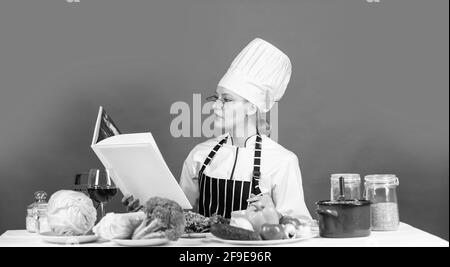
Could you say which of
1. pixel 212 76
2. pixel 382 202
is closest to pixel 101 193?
pixel 382 202

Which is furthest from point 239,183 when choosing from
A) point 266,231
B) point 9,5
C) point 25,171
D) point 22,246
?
point 9,5

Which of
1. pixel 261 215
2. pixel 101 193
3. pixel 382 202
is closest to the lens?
pixel 261 215

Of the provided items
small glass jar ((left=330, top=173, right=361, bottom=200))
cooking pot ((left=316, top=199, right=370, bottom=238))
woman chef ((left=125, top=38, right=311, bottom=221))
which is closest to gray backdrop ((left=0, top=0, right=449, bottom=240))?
woman chef ((left=125, top=38, right=311, bottom=221))

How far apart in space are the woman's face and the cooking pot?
3.42ft

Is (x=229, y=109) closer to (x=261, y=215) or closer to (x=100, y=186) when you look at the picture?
(x=100, y=186)

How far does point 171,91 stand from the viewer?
439 cm

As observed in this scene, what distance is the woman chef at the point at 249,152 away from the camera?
3.47 metres

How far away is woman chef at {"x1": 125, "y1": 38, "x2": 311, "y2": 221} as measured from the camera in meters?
3.47

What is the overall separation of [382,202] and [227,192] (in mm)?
928

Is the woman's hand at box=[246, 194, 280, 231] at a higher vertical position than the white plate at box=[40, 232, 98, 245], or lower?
higher

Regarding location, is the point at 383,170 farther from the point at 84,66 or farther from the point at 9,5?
the point at 9,5

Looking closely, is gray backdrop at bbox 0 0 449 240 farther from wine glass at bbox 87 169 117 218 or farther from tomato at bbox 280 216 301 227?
tomato at bbox 280 216 301 227

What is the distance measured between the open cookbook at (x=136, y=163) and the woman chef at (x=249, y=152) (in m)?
0.56

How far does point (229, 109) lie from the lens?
11.4 feet
